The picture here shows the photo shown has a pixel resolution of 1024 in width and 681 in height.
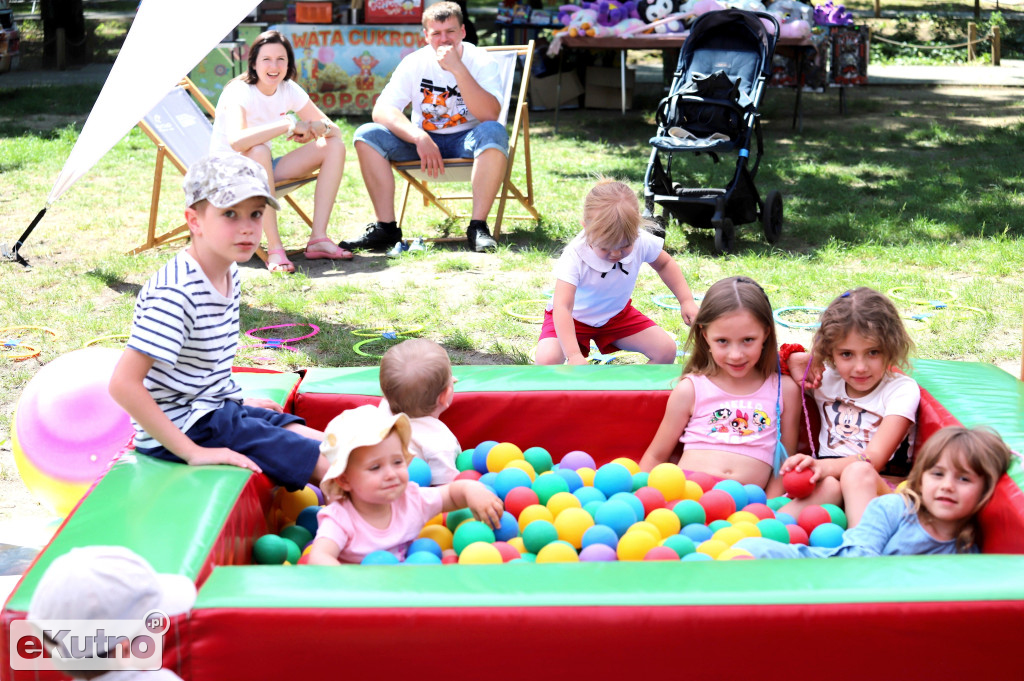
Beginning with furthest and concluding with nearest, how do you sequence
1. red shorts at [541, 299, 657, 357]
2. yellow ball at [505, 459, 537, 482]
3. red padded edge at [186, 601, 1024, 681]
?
red shorts at [541, 299, 657, 357] → yellow ball at [505, 459, 537, 482] → red padded edge at [186, 601, 1024, 681]

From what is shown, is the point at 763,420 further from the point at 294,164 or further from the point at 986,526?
the point at 294,164

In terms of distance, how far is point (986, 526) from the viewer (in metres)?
2.75

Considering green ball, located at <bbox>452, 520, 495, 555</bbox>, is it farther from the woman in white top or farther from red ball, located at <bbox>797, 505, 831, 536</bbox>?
the woman in white top

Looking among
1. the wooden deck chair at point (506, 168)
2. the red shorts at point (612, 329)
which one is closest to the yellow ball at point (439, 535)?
the red shorts at point (612, 329)

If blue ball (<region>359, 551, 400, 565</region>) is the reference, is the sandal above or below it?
above

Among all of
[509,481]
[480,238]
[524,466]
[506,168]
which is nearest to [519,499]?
[509,481]

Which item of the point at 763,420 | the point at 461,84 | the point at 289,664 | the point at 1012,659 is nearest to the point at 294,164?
the point at 461,84

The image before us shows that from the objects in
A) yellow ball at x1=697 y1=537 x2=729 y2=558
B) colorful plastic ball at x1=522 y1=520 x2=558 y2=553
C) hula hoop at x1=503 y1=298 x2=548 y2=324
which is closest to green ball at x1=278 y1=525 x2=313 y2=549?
colorful plastic ball at x1=522 y1=520 x2=558 y2=553

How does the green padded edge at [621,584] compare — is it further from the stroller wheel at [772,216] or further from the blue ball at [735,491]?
the stroller wheel at [772,216]

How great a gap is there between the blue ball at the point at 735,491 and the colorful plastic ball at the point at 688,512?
0.63 feet

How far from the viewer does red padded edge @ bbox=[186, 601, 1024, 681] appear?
2115 millimetres

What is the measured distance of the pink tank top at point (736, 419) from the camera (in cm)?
338

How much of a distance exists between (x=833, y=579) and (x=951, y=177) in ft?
23.3

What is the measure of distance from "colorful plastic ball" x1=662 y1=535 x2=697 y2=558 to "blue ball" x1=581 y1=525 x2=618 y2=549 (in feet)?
0.46
